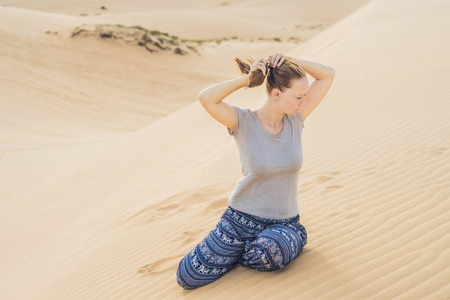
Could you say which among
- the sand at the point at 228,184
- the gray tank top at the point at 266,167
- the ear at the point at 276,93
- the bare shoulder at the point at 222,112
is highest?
the ear at the point at 276,93

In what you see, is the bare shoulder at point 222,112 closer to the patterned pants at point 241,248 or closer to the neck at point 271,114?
the neck at point 271,114

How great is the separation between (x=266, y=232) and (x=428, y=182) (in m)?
2.08

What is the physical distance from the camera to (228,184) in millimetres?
6148

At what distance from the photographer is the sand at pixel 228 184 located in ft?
11.8

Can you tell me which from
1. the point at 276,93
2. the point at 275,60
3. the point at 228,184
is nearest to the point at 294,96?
the point at 276,93

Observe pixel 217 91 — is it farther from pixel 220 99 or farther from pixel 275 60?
pixel 275 60

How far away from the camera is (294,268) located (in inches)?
141

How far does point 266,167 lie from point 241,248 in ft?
2.00

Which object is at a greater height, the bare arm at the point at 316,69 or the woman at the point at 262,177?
the bare arm at the point at 316,69

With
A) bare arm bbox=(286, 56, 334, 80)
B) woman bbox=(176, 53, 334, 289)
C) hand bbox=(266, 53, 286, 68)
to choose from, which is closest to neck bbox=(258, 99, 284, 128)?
woman bbox=(176, 53, 334, 289)

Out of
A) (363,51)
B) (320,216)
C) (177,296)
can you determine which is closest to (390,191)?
(320,216)

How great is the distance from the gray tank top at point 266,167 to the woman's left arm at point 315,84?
284 millimetres

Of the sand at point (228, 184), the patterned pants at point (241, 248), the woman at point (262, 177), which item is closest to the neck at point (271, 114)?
the woman at point (262, 177)

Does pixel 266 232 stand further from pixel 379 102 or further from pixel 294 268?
pixel 379 102
